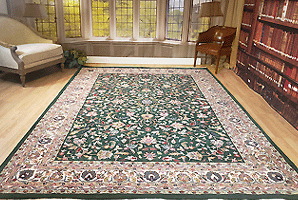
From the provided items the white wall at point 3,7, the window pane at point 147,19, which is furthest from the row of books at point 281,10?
the white wall at point 3,7

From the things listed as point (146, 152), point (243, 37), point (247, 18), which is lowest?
point (146, 152)

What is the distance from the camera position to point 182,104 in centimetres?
423

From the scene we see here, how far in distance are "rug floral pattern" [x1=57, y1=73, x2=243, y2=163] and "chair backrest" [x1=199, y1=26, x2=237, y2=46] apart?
1704 mm

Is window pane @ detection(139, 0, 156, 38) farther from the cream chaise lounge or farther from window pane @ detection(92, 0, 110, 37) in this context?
the cream chaise lounge

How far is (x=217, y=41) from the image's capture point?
624 cm

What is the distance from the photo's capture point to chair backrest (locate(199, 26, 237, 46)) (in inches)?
232

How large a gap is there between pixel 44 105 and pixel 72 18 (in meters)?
3.28

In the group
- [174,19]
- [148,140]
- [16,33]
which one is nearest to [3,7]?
[16,33]

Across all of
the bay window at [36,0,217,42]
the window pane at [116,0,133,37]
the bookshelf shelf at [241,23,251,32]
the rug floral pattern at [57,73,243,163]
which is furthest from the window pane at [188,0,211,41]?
the rug floral pattern at [57,73,243,163]

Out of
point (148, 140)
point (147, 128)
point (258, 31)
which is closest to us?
Result: point (148, 140)

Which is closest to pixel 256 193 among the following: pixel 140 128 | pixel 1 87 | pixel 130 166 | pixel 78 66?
pixel 130 166

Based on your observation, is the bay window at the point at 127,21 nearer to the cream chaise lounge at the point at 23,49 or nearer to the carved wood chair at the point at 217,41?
the carved wood chair at the point at 217,41

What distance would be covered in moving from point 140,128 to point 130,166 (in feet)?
2.67

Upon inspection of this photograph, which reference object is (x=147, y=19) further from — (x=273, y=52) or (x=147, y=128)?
(x=147, y=128)
